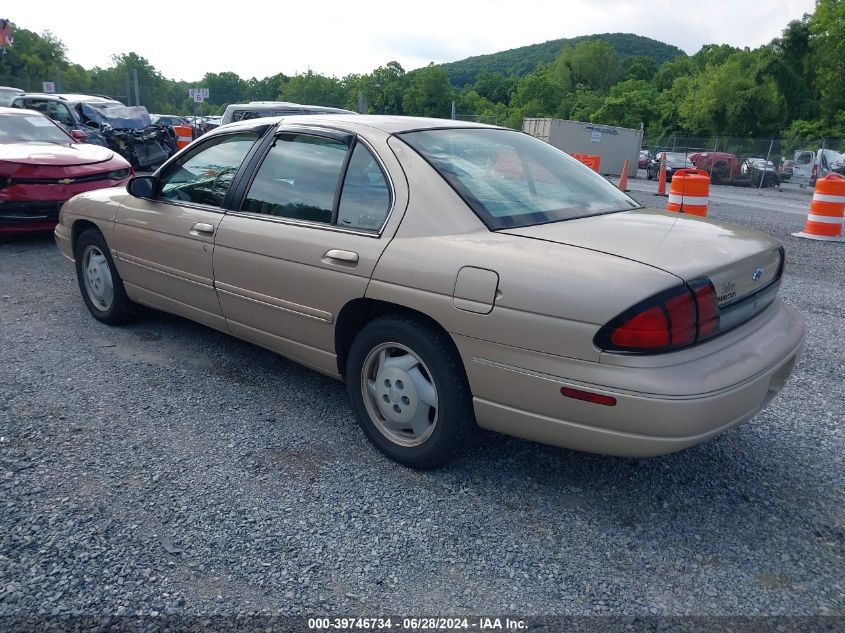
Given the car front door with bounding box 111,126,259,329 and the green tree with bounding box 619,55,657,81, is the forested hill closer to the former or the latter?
the green tree with bounding box 619,55,657,81

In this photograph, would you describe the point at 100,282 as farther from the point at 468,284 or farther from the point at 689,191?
the point at 689,191

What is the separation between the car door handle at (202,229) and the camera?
3811 millimetres

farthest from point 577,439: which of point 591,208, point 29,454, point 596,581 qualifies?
point 29,454

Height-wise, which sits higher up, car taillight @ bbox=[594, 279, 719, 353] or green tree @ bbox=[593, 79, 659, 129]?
green tree @ bbox=[593, 79, 659, 129]

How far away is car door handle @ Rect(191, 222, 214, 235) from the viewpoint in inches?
150

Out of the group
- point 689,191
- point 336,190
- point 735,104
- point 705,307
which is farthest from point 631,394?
point 735,104

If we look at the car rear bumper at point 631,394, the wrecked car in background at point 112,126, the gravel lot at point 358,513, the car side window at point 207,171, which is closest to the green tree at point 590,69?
the wrecked car in background at point 112,126

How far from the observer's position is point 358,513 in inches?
107

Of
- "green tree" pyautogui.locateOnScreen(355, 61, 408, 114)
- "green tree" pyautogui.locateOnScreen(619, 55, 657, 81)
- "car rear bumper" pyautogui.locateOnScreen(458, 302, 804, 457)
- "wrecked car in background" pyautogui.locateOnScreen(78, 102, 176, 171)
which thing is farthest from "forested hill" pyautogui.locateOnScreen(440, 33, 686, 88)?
"car rear bumper" pyautogui.locateOnScreen(458, 302, 804, 457)

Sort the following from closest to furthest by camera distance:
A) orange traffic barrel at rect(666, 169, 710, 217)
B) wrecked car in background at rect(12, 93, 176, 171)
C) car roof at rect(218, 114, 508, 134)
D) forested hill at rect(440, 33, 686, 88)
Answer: car roof at rect(218, 114, 508, 134) → orange traffic barrel at rect(666, 169, 710, 217) → wrecked car in background at rect(12, 93, 176, 171) → forested hill at rect(440, 33, 686, 88)

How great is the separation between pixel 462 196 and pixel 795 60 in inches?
2324

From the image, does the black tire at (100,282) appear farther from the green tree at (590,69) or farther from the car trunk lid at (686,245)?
the green tree at (590,69)

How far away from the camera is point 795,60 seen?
51.5 meters

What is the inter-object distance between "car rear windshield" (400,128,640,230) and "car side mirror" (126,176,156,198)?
6.18 feet
